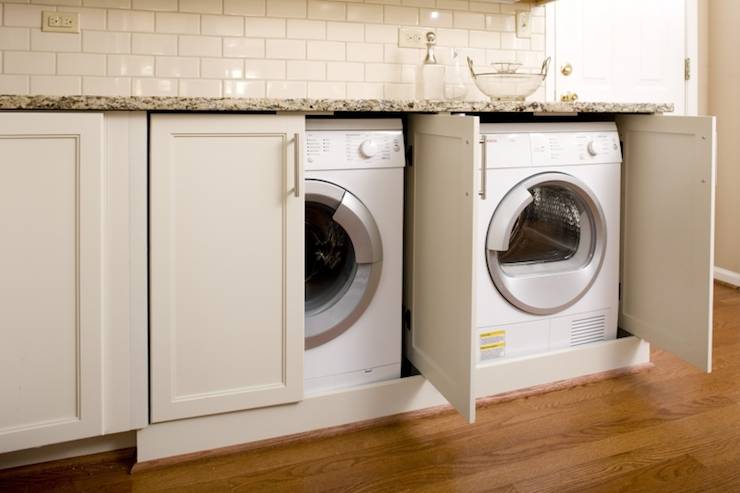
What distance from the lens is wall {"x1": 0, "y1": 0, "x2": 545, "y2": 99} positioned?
2.23 metres

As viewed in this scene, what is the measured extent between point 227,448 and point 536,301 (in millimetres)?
1083

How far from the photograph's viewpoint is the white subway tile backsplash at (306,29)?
2.46 metres

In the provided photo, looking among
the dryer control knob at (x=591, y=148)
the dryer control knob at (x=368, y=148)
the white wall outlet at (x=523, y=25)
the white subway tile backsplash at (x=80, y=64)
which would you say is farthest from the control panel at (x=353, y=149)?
the white wall outlet at (x=523, y=25)

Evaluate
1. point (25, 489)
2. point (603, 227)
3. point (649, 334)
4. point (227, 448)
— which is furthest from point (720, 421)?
point (25, 489)

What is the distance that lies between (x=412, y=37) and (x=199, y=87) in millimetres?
910

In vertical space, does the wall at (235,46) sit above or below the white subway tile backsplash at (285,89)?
above

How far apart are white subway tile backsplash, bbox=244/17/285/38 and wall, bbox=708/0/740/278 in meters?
2.55

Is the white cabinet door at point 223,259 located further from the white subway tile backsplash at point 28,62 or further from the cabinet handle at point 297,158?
the white subway tile backsplash at point 28,62

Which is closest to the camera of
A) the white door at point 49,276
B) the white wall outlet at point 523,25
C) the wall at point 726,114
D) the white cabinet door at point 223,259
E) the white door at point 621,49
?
the white door at point 49,276

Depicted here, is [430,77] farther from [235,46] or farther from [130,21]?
[130,21]

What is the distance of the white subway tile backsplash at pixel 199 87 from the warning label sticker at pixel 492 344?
4.44 ft

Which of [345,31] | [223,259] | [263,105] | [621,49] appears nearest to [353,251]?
[223,259]

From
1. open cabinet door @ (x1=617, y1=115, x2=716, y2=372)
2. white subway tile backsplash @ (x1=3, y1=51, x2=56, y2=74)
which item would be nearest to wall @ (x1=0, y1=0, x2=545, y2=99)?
white subway tile backsplash @ (x1=3, y1=51, x2=56, y2=74)

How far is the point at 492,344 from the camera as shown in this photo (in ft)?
6.73
